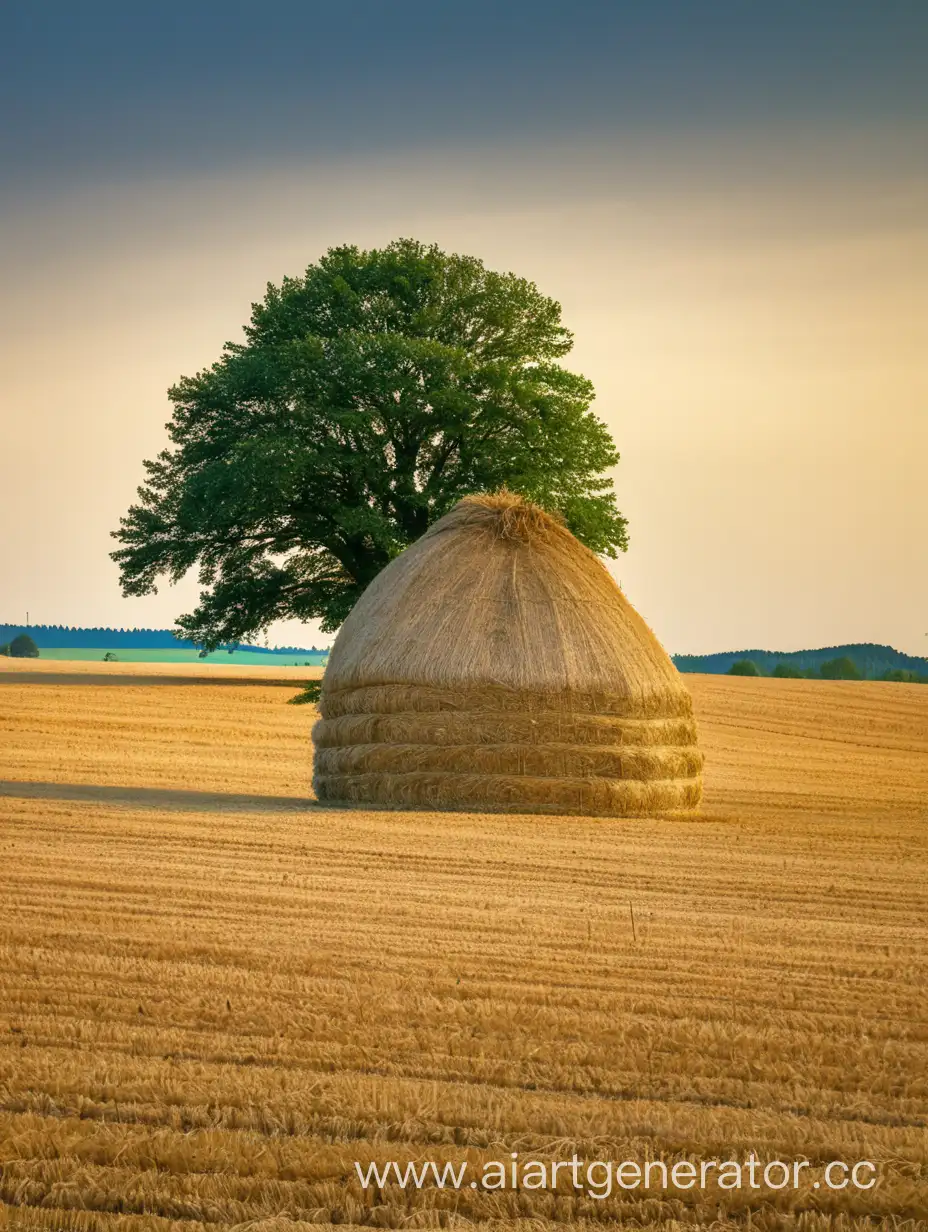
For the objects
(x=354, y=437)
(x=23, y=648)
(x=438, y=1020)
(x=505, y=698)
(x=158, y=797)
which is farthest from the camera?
(x=23, y=648)

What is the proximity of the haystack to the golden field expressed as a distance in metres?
2.59

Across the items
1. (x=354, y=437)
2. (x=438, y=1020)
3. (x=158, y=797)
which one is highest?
(x=354, y=437)

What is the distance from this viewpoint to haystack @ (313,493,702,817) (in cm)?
1603

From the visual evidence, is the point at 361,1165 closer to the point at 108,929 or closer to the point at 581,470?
the point at 108,929

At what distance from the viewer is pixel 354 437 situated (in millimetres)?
30141

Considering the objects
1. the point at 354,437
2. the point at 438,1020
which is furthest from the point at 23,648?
the point at 438,1020

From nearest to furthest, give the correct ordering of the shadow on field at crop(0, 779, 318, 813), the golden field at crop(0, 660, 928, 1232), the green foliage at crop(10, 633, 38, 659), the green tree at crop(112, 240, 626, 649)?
the golden field at crop(0, 660, 928, 1232) → the shadow on field at crop(0, 779, 318, 813) → the green tree at crop(112, 240, 626, 649) → the green foliage at crop(10, 633, 38, 659)

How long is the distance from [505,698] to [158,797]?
159 inches

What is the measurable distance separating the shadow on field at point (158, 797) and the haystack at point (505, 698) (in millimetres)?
882

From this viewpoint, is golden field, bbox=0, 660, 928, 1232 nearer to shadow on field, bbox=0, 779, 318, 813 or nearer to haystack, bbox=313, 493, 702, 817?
shadow on field, bbox=0, 779, 318, 813

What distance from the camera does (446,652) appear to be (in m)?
16.2

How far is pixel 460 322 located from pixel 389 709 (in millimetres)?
16776

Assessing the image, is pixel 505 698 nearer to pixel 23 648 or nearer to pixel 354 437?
pixel 354 437

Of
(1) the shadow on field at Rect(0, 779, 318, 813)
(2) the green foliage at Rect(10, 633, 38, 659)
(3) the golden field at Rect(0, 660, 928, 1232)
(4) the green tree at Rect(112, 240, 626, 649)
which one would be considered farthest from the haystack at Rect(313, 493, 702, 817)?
(2) the green foliage at Rect(10, 633, 38, 659)
